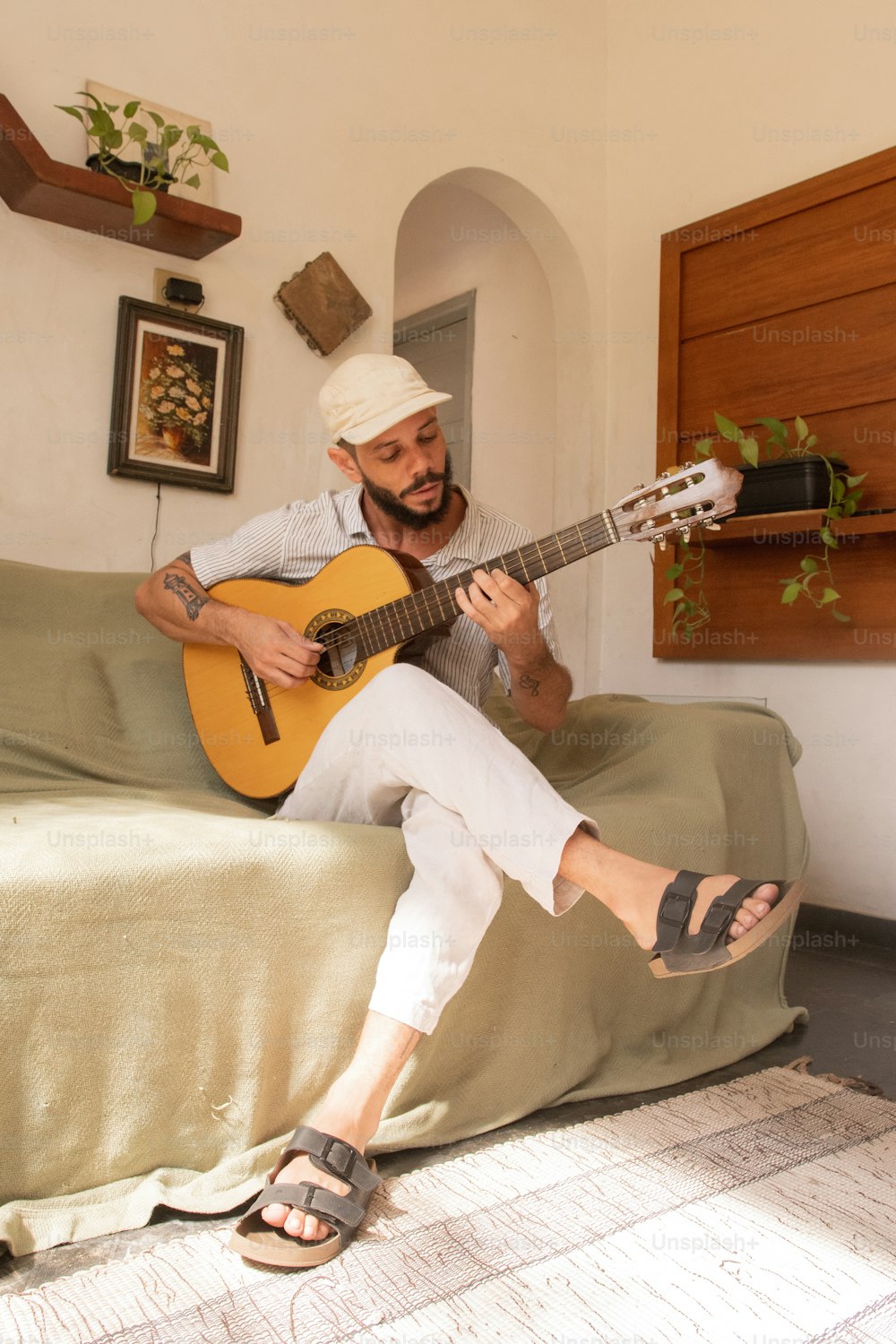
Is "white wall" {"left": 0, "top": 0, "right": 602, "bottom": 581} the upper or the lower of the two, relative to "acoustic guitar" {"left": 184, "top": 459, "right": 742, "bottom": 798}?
upper

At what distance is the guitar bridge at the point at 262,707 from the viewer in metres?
1.75

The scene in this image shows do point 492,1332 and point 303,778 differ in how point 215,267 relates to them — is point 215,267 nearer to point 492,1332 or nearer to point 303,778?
point 303,778

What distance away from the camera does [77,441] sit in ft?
7.68

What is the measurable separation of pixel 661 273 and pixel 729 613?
3.25 ft

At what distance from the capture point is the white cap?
1.82 meters

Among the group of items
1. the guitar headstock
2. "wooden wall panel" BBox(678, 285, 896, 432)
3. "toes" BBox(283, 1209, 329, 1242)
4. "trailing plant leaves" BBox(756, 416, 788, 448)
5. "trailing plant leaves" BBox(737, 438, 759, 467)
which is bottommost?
"toes" BBox(283, 1209, 329, 1242)

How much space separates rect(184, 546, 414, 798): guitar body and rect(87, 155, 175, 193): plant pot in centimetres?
99

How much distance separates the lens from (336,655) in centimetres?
173

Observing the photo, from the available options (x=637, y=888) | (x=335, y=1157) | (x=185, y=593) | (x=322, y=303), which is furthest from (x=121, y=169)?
(x=335, y=1157)

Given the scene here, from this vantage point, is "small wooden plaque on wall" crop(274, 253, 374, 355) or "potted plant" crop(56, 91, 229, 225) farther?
"small wooden plaque on wall" crop(274, 253, 374, 355)

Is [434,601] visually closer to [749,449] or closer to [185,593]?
[185,593]

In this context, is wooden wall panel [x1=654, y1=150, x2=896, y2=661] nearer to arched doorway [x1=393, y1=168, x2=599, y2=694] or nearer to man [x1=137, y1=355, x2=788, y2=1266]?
arched doorway [x1=393, y1=168, x2=599, y2=694]

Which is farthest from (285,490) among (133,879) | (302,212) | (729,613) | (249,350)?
(133,879)

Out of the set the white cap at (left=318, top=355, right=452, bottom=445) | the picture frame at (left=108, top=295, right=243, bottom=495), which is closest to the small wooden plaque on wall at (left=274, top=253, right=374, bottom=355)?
the picture frame at (left=108, top=295, right=243, bottom=495)
